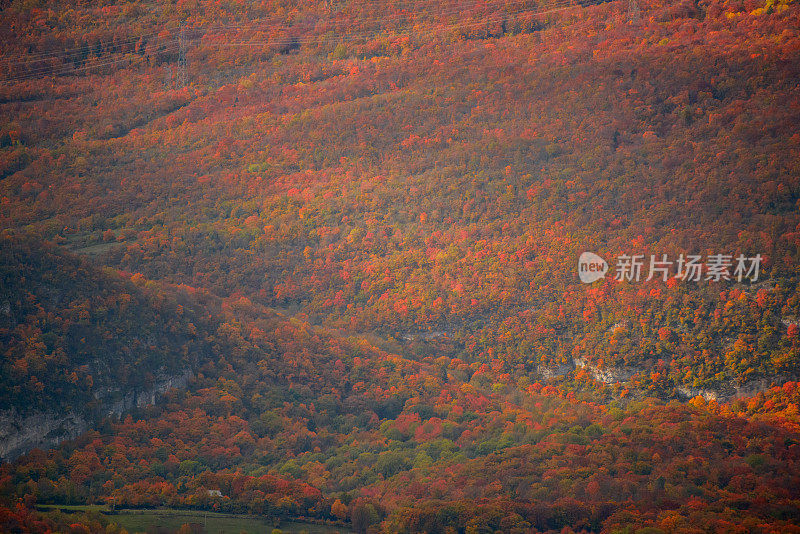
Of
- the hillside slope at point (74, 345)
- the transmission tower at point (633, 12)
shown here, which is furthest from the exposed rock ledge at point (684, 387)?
the transmission tower at point (633, 12)

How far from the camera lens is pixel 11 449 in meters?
80.8

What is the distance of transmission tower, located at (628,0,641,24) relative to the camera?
16712 centimetres

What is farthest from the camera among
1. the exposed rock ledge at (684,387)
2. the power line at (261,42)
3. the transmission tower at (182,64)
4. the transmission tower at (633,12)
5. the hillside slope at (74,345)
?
the power line at (261,42)

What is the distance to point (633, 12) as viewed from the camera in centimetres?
16775

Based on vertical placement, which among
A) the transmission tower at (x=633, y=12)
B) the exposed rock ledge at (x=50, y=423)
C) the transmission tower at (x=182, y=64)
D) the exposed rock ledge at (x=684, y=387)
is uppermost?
the transmission tower at (x=633, y=12)

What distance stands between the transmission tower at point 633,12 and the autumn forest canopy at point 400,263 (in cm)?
296

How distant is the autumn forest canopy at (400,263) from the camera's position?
81.4 m

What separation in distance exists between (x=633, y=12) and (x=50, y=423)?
119m

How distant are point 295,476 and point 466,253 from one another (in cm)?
5567

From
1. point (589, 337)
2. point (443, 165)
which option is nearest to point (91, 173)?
point (443, 165)

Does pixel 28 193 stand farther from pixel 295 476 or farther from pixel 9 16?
pixel 295 476

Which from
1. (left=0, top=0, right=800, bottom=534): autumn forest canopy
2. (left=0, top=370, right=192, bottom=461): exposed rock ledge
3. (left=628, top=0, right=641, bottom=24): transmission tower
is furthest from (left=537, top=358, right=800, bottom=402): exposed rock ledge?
(left=628, top=0, right=641, bottom=24): transmission tower

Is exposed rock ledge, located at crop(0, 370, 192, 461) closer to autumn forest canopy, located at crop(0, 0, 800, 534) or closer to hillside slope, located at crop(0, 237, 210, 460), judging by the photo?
hillside slope, located at crop(0, 237, 210, 460)

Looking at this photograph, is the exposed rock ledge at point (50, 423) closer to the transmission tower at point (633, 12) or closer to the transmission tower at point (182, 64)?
the transmission tower at point (182, 64)
